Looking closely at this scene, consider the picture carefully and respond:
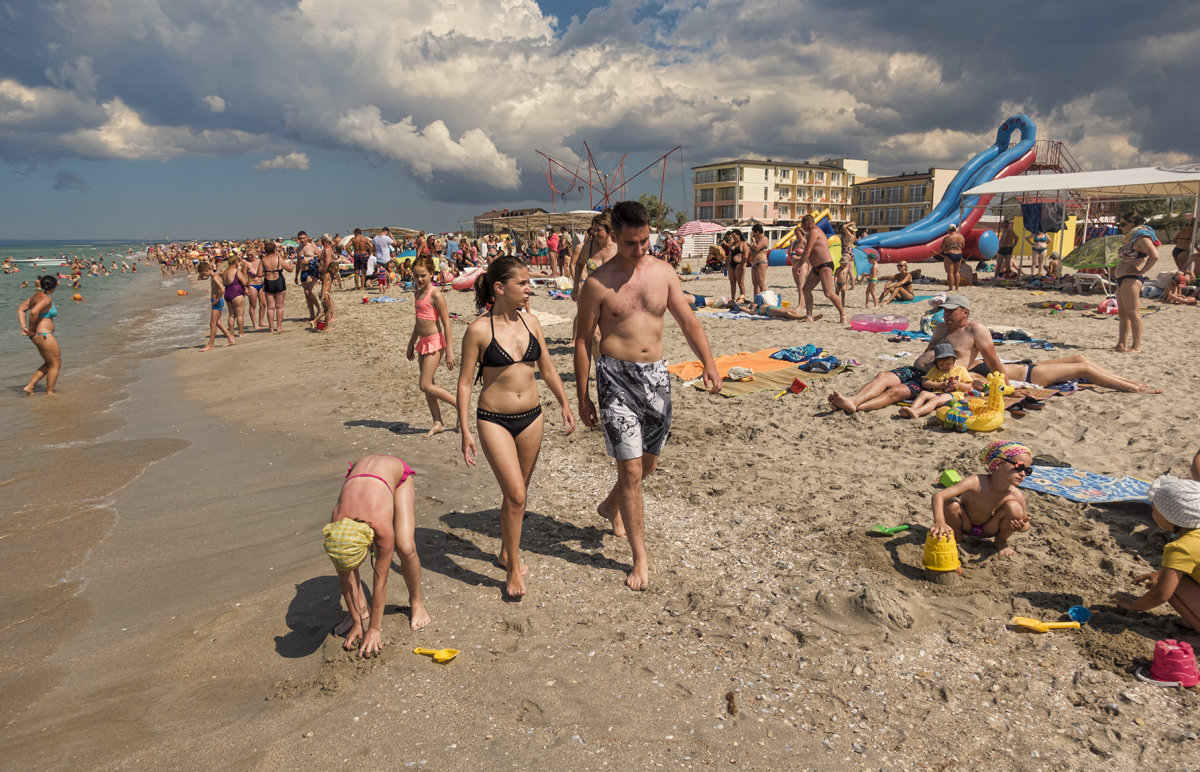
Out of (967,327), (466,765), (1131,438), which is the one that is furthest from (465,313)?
(466,765)

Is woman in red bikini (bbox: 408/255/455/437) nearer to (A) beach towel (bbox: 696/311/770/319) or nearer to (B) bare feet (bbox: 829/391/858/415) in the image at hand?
(B) bare feet (bbox: 829/391/858/415)

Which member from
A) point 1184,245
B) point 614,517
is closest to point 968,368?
point 614,517

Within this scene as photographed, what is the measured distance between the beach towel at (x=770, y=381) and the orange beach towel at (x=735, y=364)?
0.77 feet

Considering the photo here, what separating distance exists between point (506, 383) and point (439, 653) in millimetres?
1296

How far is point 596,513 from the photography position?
4.83 metres

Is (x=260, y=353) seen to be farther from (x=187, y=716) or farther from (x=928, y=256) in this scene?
(x=928, y=256)

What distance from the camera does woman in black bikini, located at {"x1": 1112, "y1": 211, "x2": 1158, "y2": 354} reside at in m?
8.03

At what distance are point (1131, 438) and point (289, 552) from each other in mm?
6334

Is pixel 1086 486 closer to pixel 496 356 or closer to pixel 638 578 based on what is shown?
pixel 638 578

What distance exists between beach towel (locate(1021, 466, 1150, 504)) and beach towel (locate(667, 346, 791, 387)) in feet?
12.3

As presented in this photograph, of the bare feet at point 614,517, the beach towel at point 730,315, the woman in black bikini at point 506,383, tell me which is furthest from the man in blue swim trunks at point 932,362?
the beach towel at point 730,315

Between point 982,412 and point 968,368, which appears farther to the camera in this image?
point 968,368

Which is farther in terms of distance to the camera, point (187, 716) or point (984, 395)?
point (984, 395)

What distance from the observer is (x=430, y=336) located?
6.60m
